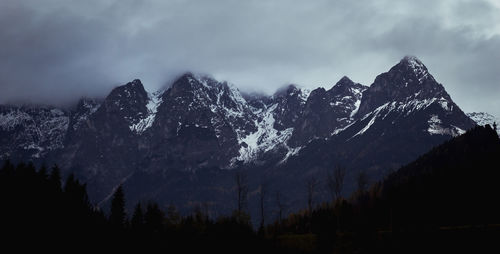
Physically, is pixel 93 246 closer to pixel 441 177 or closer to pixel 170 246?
pixel 170 246

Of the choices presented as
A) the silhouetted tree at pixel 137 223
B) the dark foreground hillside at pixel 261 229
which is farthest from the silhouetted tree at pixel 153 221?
the silhouetted tree at pixel 137 223

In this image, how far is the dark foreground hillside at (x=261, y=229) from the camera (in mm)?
105750

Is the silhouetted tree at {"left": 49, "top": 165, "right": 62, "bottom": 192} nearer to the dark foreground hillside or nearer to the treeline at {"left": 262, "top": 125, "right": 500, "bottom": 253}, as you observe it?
the dark foreground hillside

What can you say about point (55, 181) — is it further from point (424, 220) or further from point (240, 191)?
point (424, 220)

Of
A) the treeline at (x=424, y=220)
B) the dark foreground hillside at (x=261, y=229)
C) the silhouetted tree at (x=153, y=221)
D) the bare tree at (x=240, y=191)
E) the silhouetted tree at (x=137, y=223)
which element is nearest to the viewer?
the treeline at (x=424, y=220)

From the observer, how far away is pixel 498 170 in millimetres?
153625

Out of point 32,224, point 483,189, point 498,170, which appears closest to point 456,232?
point 483,189

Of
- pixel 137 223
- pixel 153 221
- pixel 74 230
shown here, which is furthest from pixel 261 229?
pixel 74 230

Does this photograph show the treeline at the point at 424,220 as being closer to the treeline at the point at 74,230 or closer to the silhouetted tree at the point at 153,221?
the treeline at the point at 74,230

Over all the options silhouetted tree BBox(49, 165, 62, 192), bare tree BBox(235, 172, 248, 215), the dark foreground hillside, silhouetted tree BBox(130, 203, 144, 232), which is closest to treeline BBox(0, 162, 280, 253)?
the dark foreground hillside

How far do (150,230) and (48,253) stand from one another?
36.9 meters

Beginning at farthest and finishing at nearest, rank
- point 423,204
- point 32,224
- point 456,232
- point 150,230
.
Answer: point 423,204 → point 150,230 → point 32,224 → point 456,232

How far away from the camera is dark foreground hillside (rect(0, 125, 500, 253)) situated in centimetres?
10575

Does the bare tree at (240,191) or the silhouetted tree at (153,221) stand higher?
the bare tree at (240,191)
